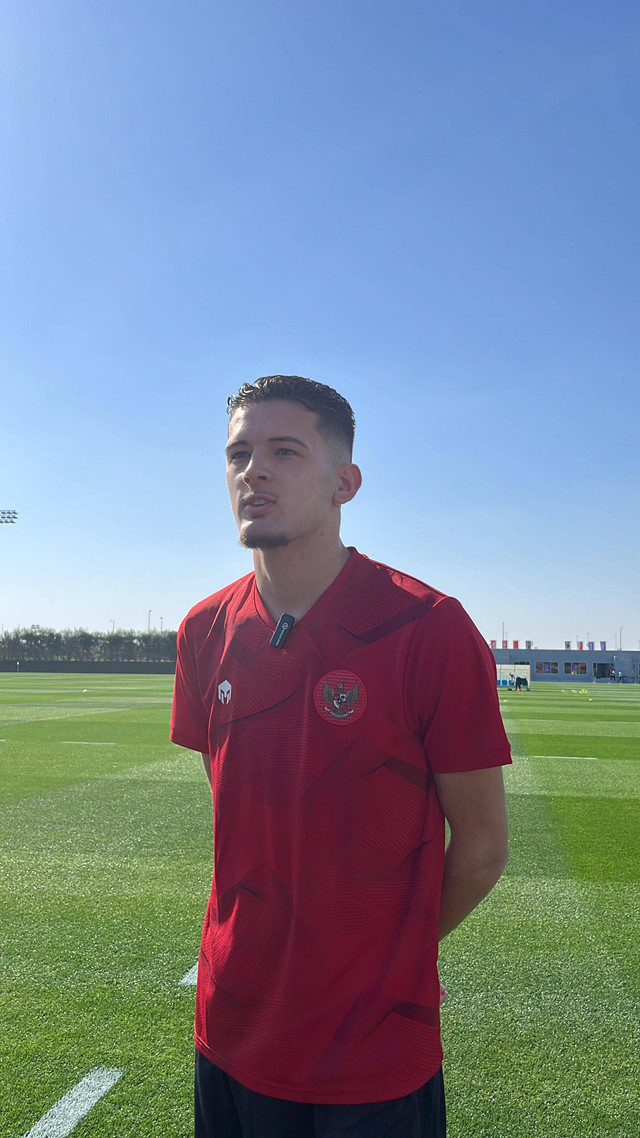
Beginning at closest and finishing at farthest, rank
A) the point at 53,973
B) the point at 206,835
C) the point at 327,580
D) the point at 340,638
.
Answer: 1. the point at 340,638
2. the point at 327,580
3. the point at 53,973
4. the point at 206,835

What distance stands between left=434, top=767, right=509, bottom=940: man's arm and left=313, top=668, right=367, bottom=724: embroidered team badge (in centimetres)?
26

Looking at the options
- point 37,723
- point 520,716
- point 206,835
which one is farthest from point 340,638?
point 520,716

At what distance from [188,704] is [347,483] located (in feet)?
2.77

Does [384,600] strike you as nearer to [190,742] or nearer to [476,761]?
[476,761]

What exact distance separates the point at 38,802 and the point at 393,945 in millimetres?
8171

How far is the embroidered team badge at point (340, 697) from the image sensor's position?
174 cm

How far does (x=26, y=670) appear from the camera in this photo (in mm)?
71188

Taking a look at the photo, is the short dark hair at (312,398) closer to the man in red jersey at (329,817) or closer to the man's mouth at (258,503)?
the man in red jersey at (329,817)

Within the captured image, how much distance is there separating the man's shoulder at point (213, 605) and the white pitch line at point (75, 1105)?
6.78 ft

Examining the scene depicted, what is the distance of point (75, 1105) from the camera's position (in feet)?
9.80

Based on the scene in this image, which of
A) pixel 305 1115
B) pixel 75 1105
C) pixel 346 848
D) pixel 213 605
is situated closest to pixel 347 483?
pixel 213 605

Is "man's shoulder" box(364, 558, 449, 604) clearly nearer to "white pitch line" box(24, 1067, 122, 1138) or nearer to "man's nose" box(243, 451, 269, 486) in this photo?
"man's nose" box(243, 451, 269, 486)

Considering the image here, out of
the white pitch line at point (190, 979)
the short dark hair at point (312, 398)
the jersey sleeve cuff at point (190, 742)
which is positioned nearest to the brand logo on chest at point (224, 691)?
the jersey sleeve cuff at point (190, 742)

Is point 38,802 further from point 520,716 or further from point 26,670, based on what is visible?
A: point 26,670
